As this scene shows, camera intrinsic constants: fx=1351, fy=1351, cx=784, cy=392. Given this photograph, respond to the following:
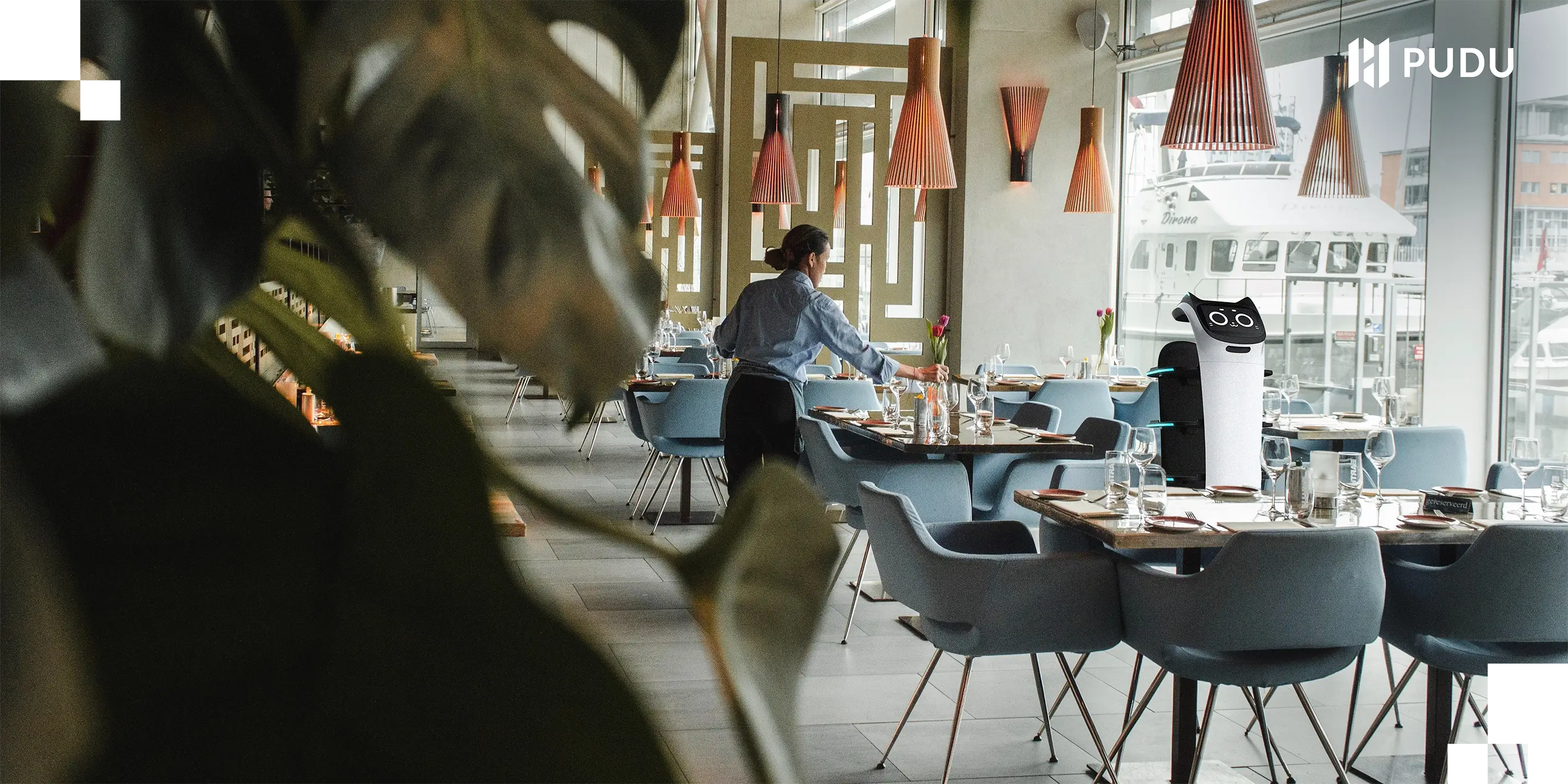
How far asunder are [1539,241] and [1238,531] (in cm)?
470

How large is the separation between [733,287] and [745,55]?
1.60 metres

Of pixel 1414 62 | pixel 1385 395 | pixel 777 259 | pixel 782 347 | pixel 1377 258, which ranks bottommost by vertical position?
pixel 1385 395

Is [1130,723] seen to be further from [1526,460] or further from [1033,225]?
[1033,225]

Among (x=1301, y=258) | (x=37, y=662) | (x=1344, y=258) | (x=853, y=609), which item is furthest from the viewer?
(x=1301, y=258)

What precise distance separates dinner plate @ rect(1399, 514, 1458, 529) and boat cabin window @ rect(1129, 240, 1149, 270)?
7187 mm

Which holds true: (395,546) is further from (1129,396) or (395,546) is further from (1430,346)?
(1129,396)

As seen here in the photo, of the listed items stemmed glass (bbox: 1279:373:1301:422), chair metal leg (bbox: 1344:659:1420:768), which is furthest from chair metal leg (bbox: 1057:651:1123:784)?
stemmed glass (bbox: 1279:373:1301:422)

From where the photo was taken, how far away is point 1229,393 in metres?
4.86

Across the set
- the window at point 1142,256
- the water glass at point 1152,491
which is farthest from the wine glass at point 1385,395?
the window at point 1142,256

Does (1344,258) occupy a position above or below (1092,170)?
below

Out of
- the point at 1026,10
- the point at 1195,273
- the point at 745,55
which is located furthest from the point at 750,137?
the point at 1195,273

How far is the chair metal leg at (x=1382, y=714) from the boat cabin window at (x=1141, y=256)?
271 inches

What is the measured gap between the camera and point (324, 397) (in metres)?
0.19

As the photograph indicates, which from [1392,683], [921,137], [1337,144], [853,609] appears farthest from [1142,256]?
[1392,683]
